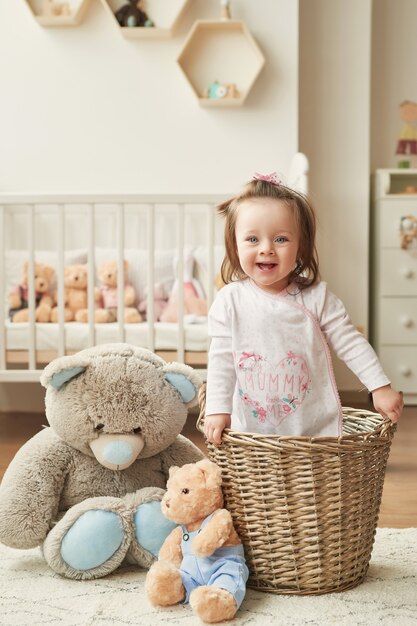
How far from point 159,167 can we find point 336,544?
226 cm

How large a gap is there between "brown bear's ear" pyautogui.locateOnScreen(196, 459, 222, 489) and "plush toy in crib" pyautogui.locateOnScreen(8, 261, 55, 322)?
157cm

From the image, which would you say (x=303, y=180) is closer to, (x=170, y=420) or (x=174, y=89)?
(x=174, y=89)

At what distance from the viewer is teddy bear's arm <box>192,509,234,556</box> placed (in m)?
1.30

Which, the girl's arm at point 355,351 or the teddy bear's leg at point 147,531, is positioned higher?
the girl's arm at point 355,351

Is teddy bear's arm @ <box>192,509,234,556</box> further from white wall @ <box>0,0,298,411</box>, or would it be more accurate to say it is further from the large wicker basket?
white wall @ <box>0,0,298,411</box>

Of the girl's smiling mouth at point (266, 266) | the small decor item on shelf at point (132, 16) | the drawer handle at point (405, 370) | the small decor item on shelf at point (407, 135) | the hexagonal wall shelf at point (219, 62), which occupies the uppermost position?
the small decor item on shelf at point (132, 16)

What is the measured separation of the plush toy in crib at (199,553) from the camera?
1.25m

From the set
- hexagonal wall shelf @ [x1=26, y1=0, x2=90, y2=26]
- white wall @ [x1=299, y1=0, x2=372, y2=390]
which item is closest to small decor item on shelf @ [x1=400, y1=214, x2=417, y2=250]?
white wall @ [x1=299, y1=0, x2=372, y2=390]

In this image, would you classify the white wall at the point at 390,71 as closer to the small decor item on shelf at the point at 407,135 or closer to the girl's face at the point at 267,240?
the small decor item on shelf at the point at 407,135

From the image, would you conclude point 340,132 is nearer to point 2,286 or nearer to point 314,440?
point 2,286

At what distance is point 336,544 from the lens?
133 cm

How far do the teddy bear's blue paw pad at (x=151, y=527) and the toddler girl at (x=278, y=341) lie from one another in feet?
0.64

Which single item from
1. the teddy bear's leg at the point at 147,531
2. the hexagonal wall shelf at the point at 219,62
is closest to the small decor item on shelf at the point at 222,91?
the hexagonal wall shelf at the point at 219,62

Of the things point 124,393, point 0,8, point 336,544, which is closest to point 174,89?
point 0,8
